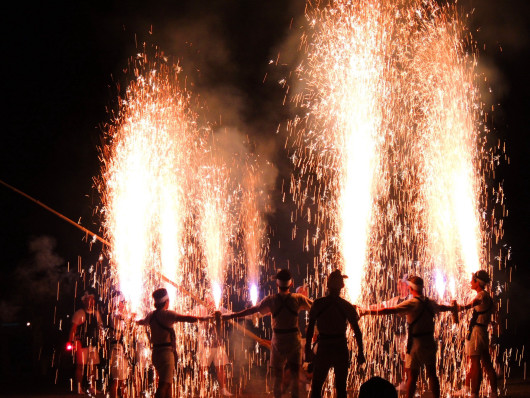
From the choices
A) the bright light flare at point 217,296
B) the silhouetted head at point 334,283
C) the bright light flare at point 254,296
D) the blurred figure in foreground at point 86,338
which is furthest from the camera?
the bright light flare at point 254,296

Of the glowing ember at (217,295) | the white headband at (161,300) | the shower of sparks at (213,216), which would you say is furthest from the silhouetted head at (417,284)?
the shower of sparks at (213,216)

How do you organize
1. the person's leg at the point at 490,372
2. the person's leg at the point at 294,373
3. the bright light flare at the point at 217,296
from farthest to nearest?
1. the bright light flare at the point at 217,296
2. the person's leg at the point at 490,372
3. the person's leg at the point at 294,373

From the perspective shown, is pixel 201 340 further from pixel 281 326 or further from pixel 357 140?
pixel 357 140

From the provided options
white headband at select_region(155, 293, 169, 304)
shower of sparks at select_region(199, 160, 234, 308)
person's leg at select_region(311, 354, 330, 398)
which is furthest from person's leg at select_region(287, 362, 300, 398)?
shower of sparks at select_region(199, 160, 234, 308)

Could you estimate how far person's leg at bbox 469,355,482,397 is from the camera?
8.09m

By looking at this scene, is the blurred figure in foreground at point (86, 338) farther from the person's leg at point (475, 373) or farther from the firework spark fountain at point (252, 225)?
the firework spark fountain at point (252, 225)

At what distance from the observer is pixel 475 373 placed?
26.6 feet

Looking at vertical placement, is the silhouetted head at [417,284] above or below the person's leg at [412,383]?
above

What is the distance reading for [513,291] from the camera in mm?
19922

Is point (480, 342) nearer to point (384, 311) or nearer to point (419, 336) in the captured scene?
point (419, 336)

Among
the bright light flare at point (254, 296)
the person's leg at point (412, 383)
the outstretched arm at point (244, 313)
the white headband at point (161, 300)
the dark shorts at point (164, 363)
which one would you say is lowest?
the person's leg at point (412, 383)

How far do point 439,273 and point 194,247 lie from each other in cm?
823

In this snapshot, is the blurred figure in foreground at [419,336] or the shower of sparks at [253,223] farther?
the shower of sparks at [253,223]

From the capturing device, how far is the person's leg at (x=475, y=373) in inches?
318
